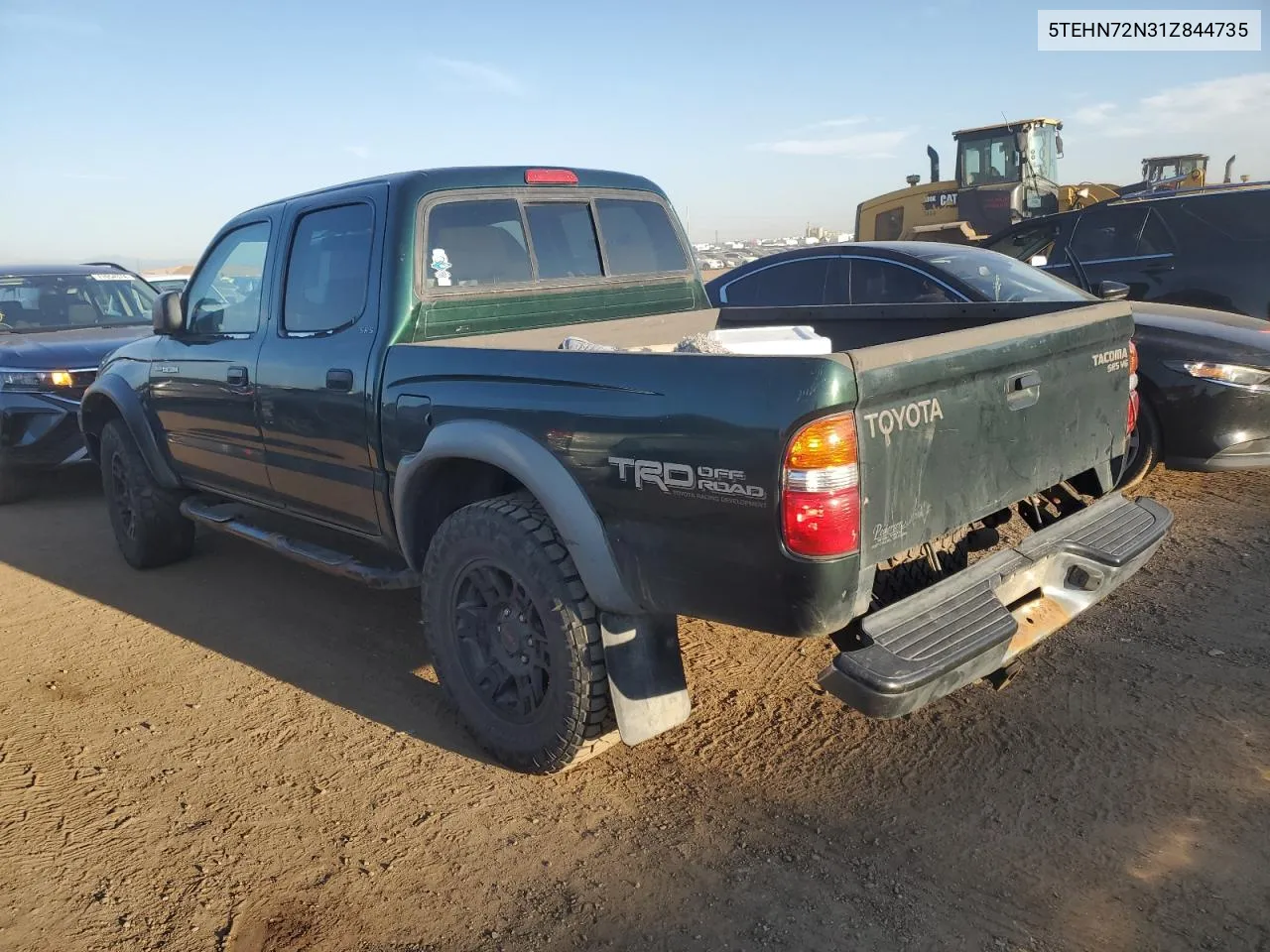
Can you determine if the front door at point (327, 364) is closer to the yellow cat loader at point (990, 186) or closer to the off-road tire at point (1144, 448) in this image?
the off-road tire at point (1144, 448)

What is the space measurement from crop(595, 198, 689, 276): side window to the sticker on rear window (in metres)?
0.91

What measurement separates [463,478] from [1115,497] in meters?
Answer: 2.37

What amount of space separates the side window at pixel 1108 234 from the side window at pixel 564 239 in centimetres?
557

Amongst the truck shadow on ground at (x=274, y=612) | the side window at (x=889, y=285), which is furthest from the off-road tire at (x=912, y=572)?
the side window at (x=889, y=285)

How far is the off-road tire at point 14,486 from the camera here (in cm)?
730

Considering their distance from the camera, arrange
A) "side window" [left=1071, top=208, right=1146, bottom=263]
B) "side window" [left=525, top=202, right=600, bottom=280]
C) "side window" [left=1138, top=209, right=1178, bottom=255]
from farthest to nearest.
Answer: "side window" [left=1071, top=208, right=1146, bottom=263], "side window" [left=1138, top=209, right=1178, bottom=255], "side window" [left=525, top=202, right=600, bottom=280]

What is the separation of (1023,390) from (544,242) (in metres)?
2.19

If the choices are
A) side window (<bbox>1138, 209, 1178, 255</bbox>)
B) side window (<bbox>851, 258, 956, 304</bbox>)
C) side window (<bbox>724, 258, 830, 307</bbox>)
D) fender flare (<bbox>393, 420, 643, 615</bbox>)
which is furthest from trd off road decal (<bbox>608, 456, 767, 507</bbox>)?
side window (<bbox>1138, 209, 1178, 255</bbox>)

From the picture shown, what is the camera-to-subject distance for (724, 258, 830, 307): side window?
23.4ft

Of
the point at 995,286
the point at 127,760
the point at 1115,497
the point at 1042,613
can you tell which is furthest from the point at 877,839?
the point at 995,286

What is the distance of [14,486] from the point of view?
7.42 m

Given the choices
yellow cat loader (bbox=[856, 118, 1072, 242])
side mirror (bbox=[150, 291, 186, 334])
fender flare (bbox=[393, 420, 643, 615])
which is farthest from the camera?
yellow cat loader (bbox=[856, 118, 1072, 242])

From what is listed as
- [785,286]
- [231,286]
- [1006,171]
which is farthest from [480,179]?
[1006,171]

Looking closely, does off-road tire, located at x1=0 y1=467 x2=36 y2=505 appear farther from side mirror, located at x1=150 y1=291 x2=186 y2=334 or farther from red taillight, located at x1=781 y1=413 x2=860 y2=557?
red taillight, located at x1=781 y1=413 x2=860 y2=557
